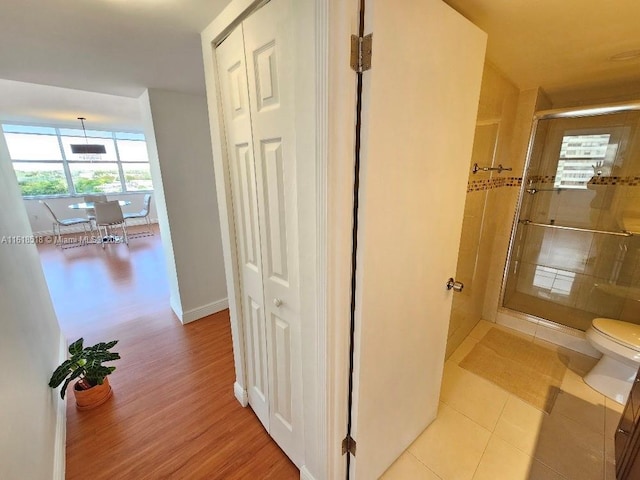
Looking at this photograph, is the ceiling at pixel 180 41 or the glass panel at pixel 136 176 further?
the glass panel at pixel 136 176

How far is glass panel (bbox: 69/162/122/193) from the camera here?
6.71m

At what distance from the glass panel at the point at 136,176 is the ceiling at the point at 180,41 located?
6445 millimetres

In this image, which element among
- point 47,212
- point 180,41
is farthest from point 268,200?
point 47,212

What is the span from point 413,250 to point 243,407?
4.91 ft

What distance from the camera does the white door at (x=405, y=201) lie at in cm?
83

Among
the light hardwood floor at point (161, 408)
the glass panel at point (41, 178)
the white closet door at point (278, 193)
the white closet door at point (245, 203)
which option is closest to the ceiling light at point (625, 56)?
the white closet door at point (278, 193)

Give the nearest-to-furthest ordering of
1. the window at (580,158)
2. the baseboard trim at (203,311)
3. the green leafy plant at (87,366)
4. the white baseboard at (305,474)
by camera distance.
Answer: the white baseboard at (305,474), the green leafy plant at (87,366), the window at (580,158), the baseboard trim at (203,311)

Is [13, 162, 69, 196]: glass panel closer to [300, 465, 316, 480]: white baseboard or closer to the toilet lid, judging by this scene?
[300, 465, 316, 480]: white baseboard

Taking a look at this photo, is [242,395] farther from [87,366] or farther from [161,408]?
[87,366]

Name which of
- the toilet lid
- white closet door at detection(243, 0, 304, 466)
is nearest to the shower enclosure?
the toilet lid

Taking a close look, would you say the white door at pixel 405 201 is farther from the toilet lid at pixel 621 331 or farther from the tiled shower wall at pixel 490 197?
the toilet lid at pixel 621 331

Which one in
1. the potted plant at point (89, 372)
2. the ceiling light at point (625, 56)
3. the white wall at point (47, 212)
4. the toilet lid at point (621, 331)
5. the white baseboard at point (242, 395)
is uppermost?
the ceiling light at point (625, 56)

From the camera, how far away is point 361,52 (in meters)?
0.78

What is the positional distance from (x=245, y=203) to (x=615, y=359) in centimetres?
255
